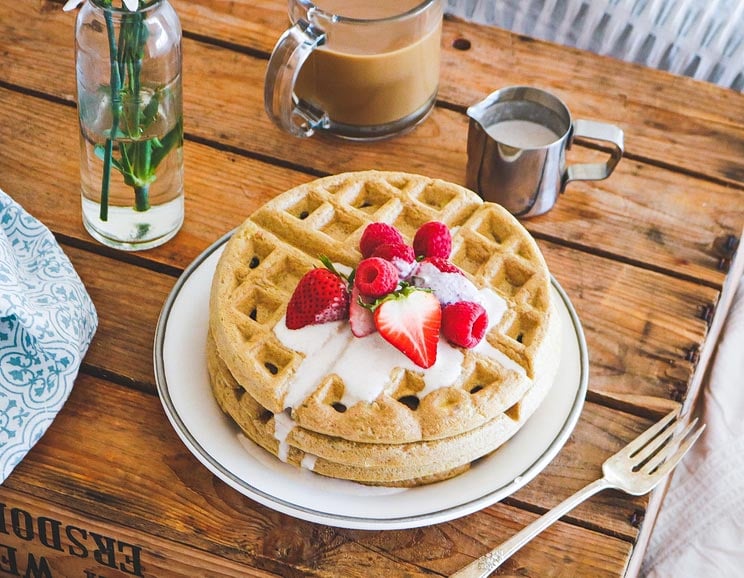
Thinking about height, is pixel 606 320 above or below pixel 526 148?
below

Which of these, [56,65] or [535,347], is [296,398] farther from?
[56,65]

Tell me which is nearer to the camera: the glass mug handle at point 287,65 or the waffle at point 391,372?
the waffle at point 391,372

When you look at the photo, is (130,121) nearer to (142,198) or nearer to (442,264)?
(142,198)

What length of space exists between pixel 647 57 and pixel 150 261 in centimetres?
126

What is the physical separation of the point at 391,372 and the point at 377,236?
0.18 m

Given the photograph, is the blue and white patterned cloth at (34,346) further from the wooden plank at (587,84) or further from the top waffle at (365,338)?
the wooden plank at (587,84)

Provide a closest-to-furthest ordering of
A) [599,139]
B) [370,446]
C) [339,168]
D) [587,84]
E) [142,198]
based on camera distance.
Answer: [370,446] < [142,198] < [599,139] < [339,168] < [587,84]

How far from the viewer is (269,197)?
5.02ft

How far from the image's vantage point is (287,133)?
1614mm

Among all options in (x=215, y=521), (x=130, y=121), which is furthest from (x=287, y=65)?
(x=215, y=521)

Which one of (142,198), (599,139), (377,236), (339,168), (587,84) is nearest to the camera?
(377,236)

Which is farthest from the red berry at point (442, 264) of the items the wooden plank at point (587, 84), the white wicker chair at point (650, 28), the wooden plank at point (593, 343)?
the white wicker chair at point (650, 28)

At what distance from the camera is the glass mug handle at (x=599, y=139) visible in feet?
4.83

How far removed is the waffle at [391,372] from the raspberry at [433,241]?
0.17 feet
